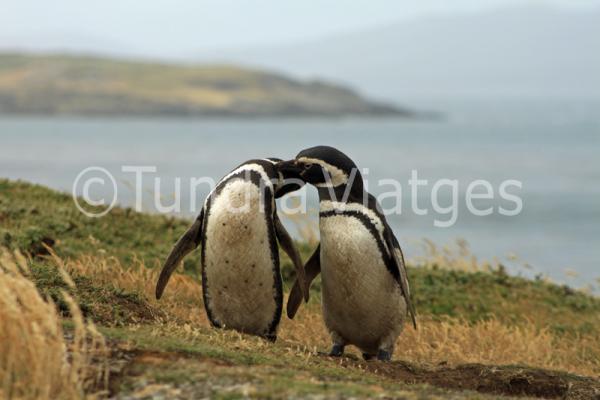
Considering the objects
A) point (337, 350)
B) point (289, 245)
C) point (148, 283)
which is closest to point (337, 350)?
point (337, 350)

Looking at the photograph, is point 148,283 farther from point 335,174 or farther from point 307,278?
point 335,174

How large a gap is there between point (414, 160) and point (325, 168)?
73.8m

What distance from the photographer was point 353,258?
8516 millimetres

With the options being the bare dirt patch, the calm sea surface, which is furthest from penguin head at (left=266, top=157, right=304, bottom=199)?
the calm sea surface

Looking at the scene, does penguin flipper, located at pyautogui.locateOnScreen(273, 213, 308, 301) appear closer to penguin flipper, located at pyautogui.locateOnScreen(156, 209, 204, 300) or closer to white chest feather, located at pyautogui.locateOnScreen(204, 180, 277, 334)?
white chest feather, located at pyautogui.locateOnScreen(204, 180, 277, 334)

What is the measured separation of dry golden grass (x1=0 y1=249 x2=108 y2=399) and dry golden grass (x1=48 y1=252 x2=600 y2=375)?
3.79 metres

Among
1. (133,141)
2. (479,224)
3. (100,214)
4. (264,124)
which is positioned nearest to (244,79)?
(264,124)

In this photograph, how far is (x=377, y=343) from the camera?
29.4ft

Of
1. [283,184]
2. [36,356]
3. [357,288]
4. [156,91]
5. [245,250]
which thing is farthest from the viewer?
[156,91]

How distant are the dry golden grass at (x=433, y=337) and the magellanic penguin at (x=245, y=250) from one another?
3.42 ft

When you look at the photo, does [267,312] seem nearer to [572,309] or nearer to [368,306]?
[368,306]

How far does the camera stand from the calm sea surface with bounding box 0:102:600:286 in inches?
1553

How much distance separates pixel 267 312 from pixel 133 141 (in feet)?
303

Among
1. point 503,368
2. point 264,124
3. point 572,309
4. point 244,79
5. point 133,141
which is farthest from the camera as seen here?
point 244,79
